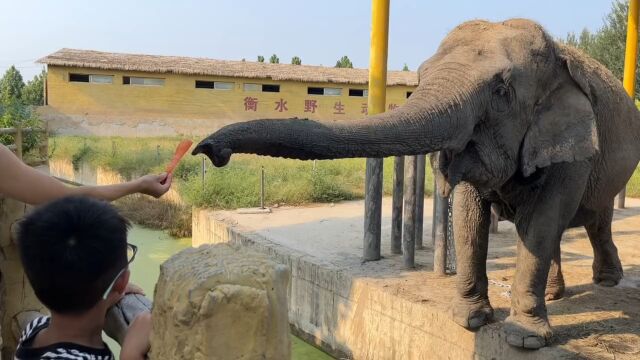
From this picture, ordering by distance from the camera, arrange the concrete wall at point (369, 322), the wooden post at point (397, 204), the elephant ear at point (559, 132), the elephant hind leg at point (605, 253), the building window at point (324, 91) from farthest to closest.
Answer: the building window at point (324, 91), the wooden post at point (397, 204), the elephant hind leg at point (605, 253), the concrete wall at point (369, 322), the elephant ear at point (559, 132)

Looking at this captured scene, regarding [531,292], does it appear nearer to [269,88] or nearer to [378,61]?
[378,61]

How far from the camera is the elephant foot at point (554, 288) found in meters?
4.73

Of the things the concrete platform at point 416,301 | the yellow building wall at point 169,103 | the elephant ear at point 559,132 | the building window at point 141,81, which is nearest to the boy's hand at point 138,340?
the elephant ear at point 559,132

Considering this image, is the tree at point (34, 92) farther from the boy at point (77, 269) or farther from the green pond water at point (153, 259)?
the boy at point (77, 269)

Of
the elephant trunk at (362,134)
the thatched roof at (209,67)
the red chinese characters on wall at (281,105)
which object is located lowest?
the elephant trunk at (362,134)

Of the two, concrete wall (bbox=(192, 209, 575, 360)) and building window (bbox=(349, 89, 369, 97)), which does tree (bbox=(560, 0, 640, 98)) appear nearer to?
building window (bbox=(349, 89, 369, 97))

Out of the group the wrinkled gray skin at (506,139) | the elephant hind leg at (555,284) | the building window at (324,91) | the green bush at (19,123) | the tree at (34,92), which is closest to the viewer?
the wrinkled gray skin at (506,139)

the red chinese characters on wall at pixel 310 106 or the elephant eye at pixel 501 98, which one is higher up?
the red chinese characters on wall at pixel 310 106

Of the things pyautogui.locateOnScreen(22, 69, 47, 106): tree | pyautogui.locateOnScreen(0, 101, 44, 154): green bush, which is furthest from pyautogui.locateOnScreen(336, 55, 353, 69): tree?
pyautogui.locateOnScreen(0, 101, 44, 154): green bush

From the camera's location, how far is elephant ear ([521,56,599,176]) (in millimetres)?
3408

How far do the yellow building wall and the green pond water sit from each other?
1100cm

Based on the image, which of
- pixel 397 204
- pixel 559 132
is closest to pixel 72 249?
pixel 559 132

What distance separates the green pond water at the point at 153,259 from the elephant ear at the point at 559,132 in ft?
9.88

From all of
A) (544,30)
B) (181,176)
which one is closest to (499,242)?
(544,30)
